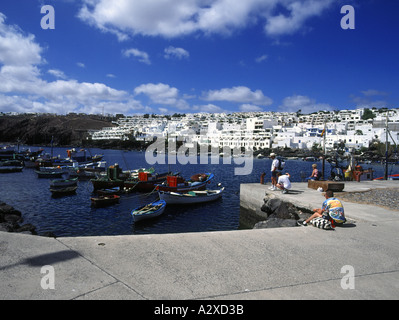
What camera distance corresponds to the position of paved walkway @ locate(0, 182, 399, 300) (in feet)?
11.3

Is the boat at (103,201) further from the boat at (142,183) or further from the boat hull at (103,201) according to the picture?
the boat at (142,183)

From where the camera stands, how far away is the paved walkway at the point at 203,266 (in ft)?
11.3

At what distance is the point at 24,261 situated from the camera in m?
4.09

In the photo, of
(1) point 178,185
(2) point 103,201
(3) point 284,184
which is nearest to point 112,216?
(2) point 103,201

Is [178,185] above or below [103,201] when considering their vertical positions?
above

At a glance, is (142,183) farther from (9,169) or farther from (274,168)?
(9,169)

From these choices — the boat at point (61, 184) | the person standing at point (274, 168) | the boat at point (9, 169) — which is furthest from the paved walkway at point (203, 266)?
the boat at point (9, 169)

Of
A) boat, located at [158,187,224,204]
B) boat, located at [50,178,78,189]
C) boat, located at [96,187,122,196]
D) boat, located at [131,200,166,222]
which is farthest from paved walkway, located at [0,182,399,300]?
boat, located at [50,178,78,189]

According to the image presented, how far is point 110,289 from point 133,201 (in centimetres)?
2068

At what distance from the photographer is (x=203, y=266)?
4.21m

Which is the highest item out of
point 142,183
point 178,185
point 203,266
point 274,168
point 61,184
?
point 274,168
